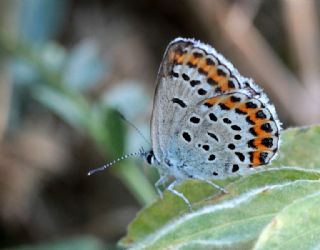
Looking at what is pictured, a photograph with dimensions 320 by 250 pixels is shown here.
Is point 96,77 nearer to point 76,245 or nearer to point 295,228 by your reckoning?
point 76,245

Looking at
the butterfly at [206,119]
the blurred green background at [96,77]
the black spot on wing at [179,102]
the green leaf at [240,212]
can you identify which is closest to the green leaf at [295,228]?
the green leaf at [240,212]

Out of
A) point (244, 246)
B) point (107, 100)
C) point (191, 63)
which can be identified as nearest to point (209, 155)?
point (191, 63)

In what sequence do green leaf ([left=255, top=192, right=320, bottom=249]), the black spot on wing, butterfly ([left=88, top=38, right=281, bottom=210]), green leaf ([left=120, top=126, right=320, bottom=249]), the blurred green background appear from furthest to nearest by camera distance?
the blurred green background, the black spot on wing, butterfly ([left=88, top=38, right=281, bottom=210]), green leaf ([left=120, top=126, right=320, bottom=249]), green leaf ([left=255, top=192, right=320, bottom=249])

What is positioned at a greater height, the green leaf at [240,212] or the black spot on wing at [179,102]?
the black spot on wing at [179,102]

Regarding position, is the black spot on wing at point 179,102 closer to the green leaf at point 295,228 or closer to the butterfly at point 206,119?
the butterfly at point 206,119

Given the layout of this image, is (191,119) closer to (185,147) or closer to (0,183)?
(185,147)

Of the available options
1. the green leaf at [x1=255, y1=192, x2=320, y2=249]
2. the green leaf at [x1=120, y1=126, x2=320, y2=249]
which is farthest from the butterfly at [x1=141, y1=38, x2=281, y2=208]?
the green leaf at [x1=255, y1=192, x2=320, y2=249]

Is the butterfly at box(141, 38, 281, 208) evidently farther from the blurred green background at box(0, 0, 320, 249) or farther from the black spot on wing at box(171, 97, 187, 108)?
the blurred green background at box(0, 0, 320, 249)
